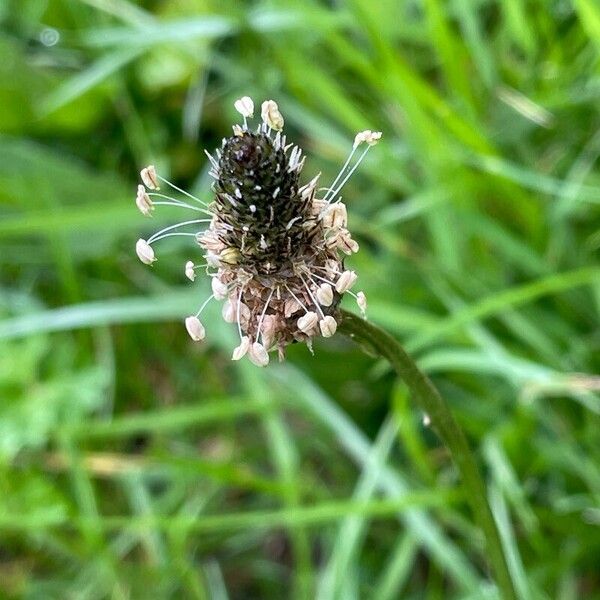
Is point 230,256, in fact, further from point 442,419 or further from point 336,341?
point 336,341

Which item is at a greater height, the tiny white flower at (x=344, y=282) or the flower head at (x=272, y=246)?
the flower head at (x=272, y=246)

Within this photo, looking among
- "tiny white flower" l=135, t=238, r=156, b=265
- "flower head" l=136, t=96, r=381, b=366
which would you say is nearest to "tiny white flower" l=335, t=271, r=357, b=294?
"flower head" l=136, t=96, r=381, b=366

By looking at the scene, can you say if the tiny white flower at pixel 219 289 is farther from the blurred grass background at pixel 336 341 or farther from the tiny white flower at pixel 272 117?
the blurred grass background at pixel 336 341

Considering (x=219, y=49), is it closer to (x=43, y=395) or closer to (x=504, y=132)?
(x=504, y=132)

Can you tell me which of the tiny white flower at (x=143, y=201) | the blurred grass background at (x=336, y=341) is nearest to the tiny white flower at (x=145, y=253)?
the tiny white flower at (x=143, y=201)

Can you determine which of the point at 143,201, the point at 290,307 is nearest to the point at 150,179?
the point at 143,201

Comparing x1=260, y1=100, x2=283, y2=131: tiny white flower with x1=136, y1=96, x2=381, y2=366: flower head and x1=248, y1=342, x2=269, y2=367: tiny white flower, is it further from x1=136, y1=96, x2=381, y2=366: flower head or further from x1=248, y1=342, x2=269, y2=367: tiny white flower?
x1=248, y1=342, x2=269, y2=367: tiny white flower

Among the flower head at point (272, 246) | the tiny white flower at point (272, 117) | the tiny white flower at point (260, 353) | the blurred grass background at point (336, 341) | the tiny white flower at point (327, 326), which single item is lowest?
the tiny white flower at point (327, 326)
